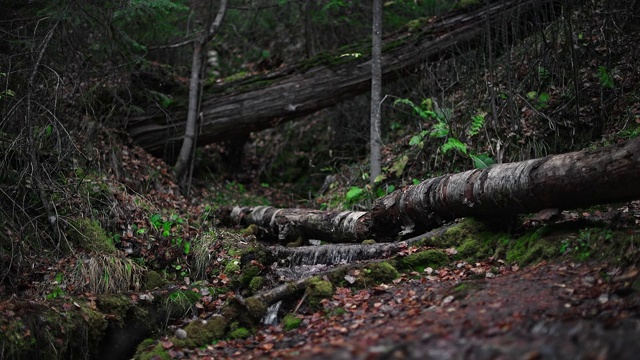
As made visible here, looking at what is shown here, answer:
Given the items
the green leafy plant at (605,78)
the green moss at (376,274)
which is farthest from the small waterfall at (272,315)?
the green leafy plant at (605,78)

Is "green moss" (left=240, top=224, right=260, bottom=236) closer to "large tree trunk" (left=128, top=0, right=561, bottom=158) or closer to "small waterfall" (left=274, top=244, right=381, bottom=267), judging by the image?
"small waterfall" (left=274, top=244, right=381, bottom=267)

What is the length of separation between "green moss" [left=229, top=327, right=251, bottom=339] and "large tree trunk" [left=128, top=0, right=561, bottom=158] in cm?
680

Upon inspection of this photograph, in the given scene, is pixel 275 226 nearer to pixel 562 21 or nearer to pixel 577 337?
pixel 562 21

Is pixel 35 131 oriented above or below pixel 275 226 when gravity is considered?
above

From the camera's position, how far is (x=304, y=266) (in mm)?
7211

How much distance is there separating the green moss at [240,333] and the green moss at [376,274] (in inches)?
52.0

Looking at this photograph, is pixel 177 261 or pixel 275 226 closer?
pixel 177 261

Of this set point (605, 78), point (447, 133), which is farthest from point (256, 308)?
point (605, 78)

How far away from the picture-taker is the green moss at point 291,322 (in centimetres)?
534

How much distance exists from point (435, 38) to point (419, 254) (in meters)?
6.75

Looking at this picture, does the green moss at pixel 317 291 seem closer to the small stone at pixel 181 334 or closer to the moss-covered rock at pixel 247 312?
the moss-covered rock at pixel 247 312

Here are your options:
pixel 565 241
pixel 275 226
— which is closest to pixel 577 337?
pixel 565 241

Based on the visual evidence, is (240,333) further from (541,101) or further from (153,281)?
(541,101)

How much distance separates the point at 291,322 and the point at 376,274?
1192 mm
